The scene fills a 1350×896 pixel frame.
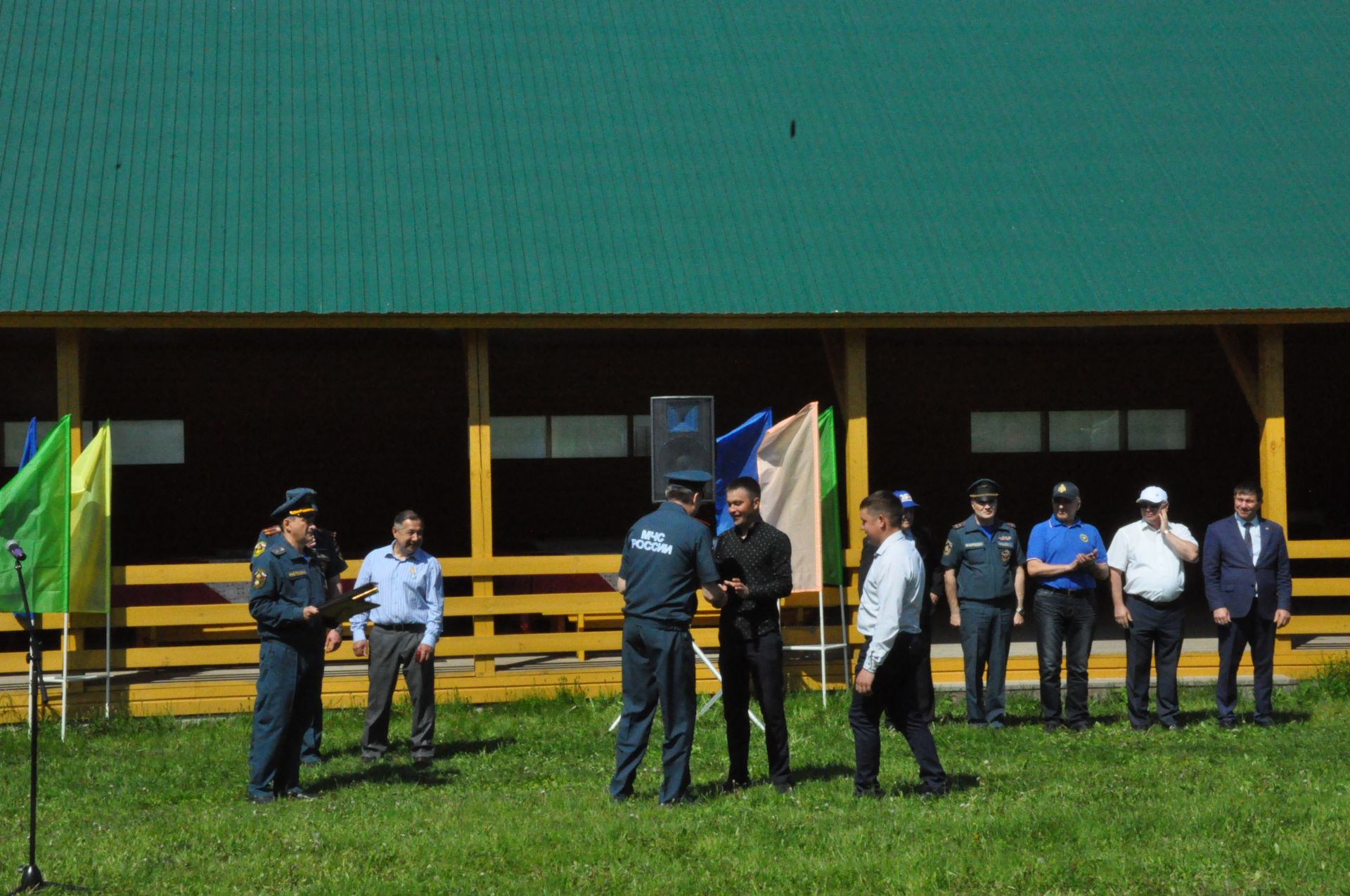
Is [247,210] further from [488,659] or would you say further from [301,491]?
[301,491]

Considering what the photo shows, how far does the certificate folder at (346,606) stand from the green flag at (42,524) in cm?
307

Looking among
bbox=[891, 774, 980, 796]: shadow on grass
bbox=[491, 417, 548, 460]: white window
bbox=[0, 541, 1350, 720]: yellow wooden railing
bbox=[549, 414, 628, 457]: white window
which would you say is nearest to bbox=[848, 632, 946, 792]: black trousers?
bbox=[891, 774, 980, 796]: shadow on grass

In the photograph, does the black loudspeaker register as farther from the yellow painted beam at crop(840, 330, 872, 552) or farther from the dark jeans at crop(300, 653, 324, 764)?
the dark jeans at crop(300, 653, 324, 764)

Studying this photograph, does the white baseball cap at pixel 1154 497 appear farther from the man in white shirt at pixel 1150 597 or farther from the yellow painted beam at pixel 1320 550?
the yellow painted beam at pixel 1320 550

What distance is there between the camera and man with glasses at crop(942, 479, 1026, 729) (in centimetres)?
987

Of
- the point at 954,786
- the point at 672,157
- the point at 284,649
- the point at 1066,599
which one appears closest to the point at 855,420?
the point at 1066,599

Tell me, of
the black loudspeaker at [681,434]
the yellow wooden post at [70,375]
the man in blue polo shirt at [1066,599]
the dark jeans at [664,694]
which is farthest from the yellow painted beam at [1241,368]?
the yellow wooden post at [70,375]

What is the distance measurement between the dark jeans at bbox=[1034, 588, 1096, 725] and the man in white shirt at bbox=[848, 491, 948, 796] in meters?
2.53

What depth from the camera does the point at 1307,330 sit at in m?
14.6

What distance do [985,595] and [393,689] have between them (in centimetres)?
408

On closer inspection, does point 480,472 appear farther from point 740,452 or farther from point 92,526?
point 92,526

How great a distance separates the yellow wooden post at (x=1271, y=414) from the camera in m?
11.9

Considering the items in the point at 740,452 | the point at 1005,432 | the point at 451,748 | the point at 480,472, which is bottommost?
the point at 451,748

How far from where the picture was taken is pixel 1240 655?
9.87 m
